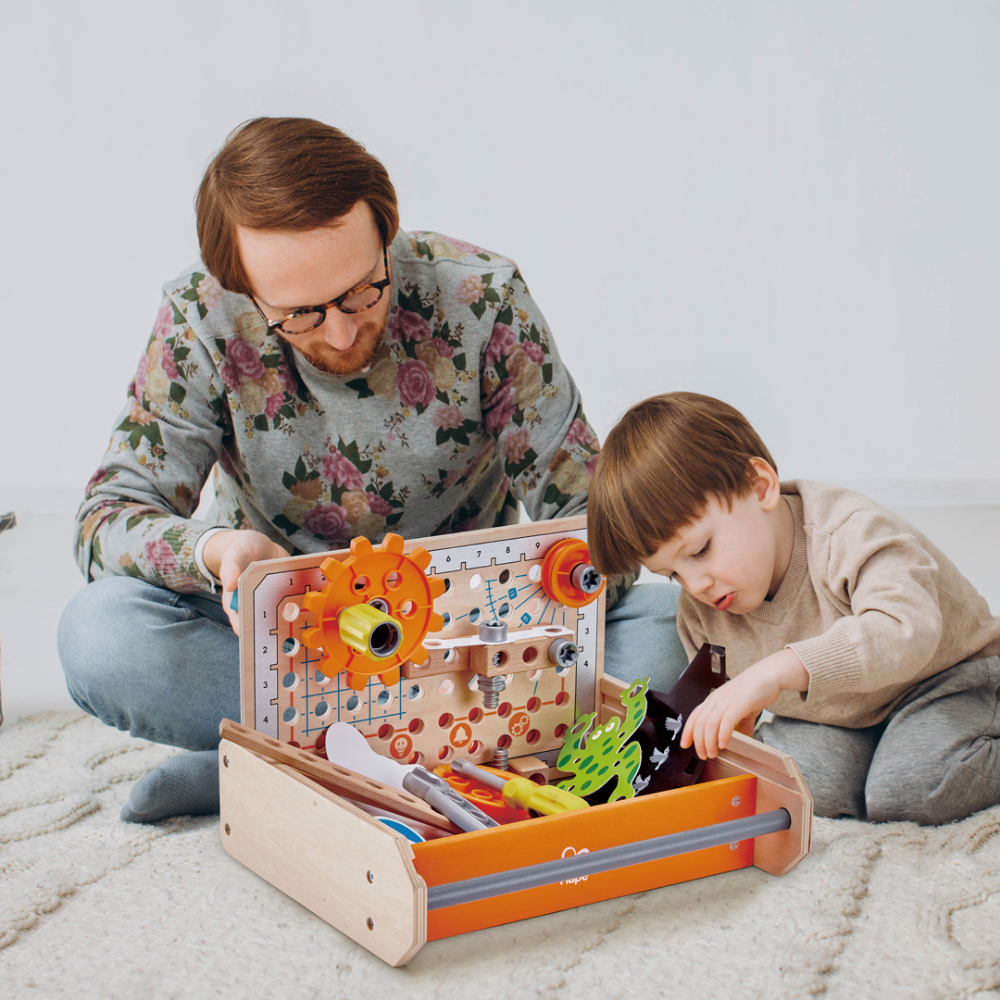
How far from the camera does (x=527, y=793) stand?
798 millimetres

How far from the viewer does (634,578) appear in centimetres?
111

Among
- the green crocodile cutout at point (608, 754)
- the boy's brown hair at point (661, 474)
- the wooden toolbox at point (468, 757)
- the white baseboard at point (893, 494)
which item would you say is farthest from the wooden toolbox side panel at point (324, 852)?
the white baseboard at point (893, 494)

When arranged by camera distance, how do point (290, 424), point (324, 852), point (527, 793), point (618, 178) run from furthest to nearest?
1. point (618, 178)
2. point (290, 424)
3. point (527, 793)
4. point (324, 852)

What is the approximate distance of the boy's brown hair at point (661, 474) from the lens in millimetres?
878

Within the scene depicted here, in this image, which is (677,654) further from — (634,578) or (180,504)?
(180,504)

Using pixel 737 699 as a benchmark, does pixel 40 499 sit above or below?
below

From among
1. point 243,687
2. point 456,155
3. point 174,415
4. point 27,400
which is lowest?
point 27,400

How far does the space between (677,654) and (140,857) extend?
1.73ft

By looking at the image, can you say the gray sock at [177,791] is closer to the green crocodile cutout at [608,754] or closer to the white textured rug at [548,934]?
the white textured rug at [548,934]

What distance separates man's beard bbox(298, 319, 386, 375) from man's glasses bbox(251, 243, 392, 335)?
0.12 ft

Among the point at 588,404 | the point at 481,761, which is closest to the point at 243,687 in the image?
the point at 481,761

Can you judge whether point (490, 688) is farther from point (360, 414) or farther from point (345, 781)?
point (360, 414)

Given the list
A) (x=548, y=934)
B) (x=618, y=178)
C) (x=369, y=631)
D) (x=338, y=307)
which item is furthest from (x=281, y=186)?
(x=618, y=178)

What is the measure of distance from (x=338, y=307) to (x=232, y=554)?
0.77 feet
